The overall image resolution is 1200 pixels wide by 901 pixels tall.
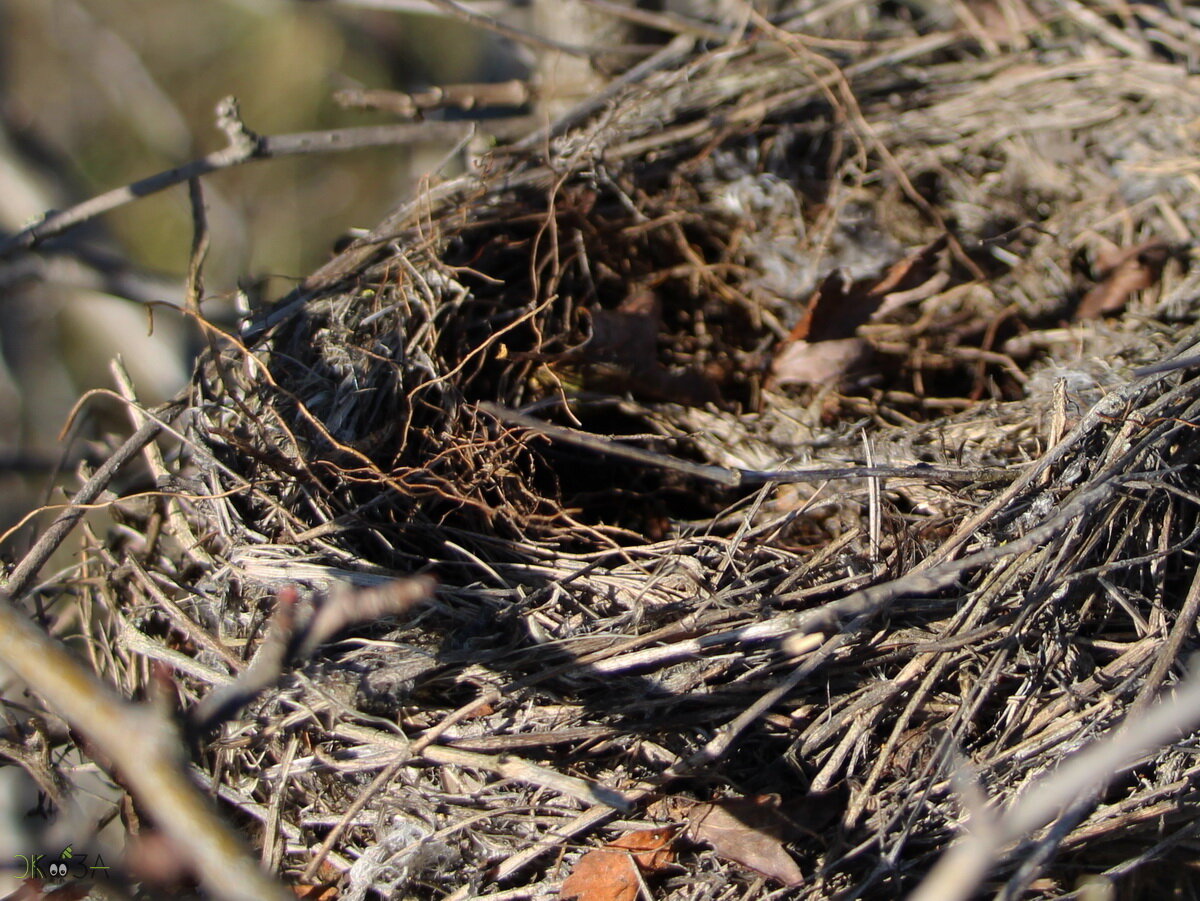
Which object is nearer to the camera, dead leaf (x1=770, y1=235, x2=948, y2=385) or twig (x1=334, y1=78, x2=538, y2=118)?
dead leaf (x1=770, y1=235, x2=948, y2=385)

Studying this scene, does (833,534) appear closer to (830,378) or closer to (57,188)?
(830,378)

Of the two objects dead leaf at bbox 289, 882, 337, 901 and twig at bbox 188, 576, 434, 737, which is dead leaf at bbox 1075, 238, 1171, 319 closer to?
twig at bbox 188, 576, 434, 737

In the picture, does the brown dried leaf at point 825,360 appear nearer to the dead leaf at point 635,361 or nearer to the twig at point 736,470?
the dead leaf at point 635,361

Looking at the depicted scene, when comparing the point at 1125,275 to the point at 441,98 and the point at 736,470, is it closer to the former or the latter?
the point at 736,470

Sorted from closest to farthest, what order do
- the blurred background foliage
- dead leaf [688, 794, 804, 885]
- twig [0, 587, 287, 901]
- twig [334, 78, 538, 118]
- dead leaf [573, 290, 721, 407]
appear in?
twig [0, 587, 287, 901], dead leaf [688, 794, 804, 885], dead leaf [573, 290, 721, 407], twig [334, 78, 538, 118], the blurred background foliage

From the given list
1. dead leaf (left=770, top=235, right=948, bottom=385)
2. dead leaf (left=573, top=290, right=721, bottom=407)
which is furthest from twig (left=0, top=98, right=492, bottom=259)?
dead leaf (left=770, top=235, right=948, bottom=385)

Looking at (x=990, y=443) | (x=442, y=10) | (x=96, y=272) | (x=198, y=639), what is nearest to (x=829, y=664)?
(x=990, y=443)
